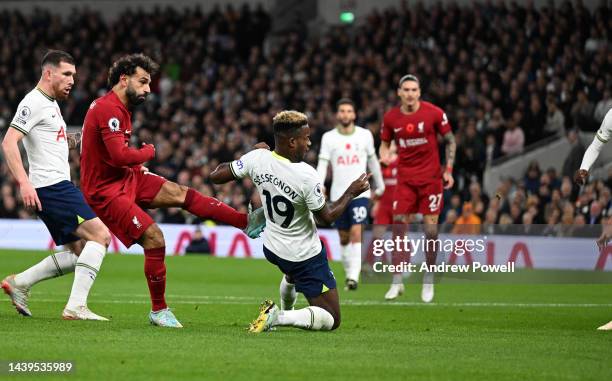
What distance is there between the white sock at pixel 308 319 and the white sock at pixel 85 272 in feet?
6.57

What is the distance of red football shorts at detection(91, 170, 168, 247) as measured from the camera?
10.0 m

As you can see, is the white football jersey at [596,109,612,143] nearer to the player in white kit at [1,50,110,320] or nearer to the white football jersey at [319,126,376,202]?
the player in white kit at [1,50,110,320]

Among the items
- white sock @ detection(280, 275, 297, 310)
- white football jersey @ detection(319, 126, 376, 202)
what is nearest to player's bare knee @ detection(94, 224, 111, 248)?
white sock @ detection(280, 275, 297, 310)

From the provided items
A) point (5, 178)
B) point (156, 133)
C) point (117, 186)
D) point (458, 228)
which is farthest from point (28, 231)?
point (117, 186)

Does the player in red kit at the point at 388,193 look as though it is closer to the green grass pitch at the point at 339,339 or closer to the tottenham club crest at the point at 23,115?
the green grass pitch at the point at 339,339

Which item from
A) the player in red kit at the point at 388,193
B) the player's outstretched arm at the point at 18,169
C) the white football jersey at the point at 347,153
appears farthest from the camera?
the player in red kit at the point at 388,193

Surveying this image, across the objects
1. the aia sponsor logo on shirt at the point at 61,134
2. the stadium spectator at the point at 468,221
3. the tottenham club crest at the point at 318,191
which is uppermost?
the aia sponsor logo on shirt at the point at 61,134

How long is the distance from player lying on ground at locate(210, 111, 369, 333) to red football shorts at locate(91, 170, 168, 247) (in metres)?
0.80

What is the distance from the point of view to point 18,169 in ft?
32.9

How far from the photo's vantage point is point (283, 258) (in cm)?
990

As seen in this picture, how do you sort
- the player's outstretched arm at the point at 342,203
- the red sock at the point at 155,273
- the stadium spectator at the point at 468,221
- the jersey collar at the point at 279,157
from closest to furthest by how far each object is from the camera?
the player's outstretched arm at the point at 342,203
the jersey collar at the point at 279,157
the red sock at the point at 155,273
the stadium spectator at the point at 468,221

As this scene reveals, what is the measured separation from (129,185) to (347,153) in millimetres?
6718

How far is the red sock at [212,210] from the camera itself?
10.5m

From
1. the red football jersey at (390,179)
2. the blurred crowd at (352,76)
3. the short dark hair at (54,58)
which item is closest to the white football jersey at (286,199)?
the short dark hair at (54,58)
